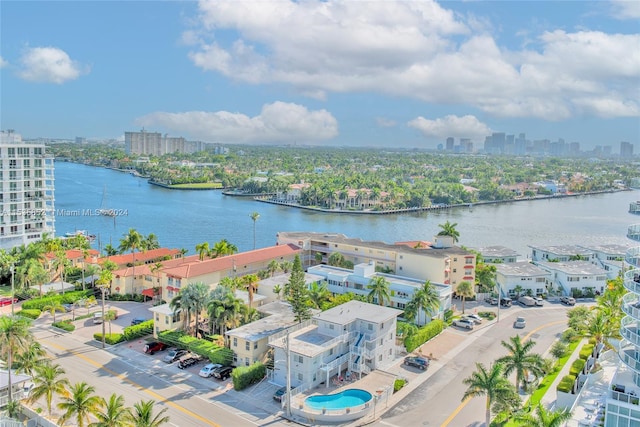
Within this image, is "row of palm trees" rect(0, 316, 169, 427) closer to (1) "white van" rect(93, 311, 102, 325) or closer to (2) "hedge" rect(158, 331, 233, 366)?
(2) "hedge" rect(158, 331, 233, 366)

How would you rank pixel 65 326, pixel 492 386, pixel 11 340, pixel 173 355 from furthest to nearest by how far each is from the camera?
pixel 65 326, pixel 173 355, pixel 11 340, pixel 492 386

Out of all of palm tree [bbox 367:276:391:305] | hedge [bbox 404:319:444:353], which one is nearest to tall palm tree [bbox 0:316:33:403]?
hedge [bbox 404:319:444:353]

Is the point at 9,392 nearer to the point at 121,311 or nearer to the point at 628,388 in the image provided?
the point at 121,311

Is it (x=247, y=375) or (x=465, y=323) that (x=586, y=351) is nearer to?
(x=465, y=323)

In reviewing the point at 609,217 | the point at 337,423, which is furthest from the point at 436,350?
the point at 609,217

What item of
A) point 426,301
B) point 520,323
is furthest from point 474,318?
point 426,301

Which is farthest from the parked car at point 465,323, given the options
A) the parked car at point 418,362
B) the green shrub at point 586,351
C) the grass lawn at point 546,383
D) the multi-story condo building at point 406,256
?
the green shrub at point 586,351
